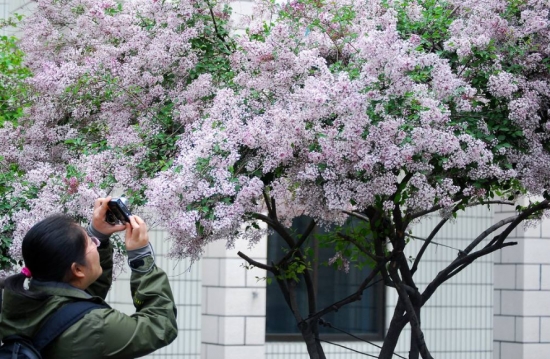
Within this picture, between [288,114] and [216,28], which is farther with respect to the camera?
[216,28]

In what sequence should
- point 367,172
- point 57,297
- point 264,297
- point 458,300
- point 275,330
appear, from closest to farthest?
point 57,297, point 367,172, point 264,297, point 275,330, point 458,300

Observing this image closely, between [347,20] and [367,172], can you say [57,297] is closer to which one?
[367,172]

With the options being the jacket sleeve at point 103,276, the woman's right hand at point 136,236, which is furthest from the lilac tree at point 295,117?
the woman's right hand at point 136,236

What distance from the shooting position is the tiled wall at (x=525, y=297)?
45.9 feet

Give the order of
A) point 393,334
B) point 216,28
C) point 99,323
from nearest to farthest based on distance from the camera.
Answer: point 99,323
point 216,28
point 393,334

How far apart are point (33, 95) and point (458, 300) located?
28.7ft

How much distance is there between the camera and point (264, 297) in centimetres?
1266

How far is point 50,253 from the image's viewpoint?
127 inches

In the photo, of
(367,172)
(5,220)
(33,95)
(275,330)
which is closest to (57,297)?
(367,172)

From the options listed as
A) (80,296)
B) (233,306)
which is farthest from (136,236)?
(233,306)

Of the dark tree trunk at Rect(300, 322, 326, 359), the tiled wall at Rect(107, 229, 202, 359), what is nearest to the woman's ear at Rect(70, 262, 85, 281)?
the dark tree trunk at Rect(300, 322, 326, 359)

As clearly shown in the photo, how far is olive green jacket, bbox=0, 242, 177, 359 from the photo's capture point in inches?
122

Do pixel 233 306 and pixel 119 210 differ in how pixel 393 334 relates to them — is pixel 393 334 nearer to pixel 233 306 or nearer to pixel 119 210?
pixel 119 210

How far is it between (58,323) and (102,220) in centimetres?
56
